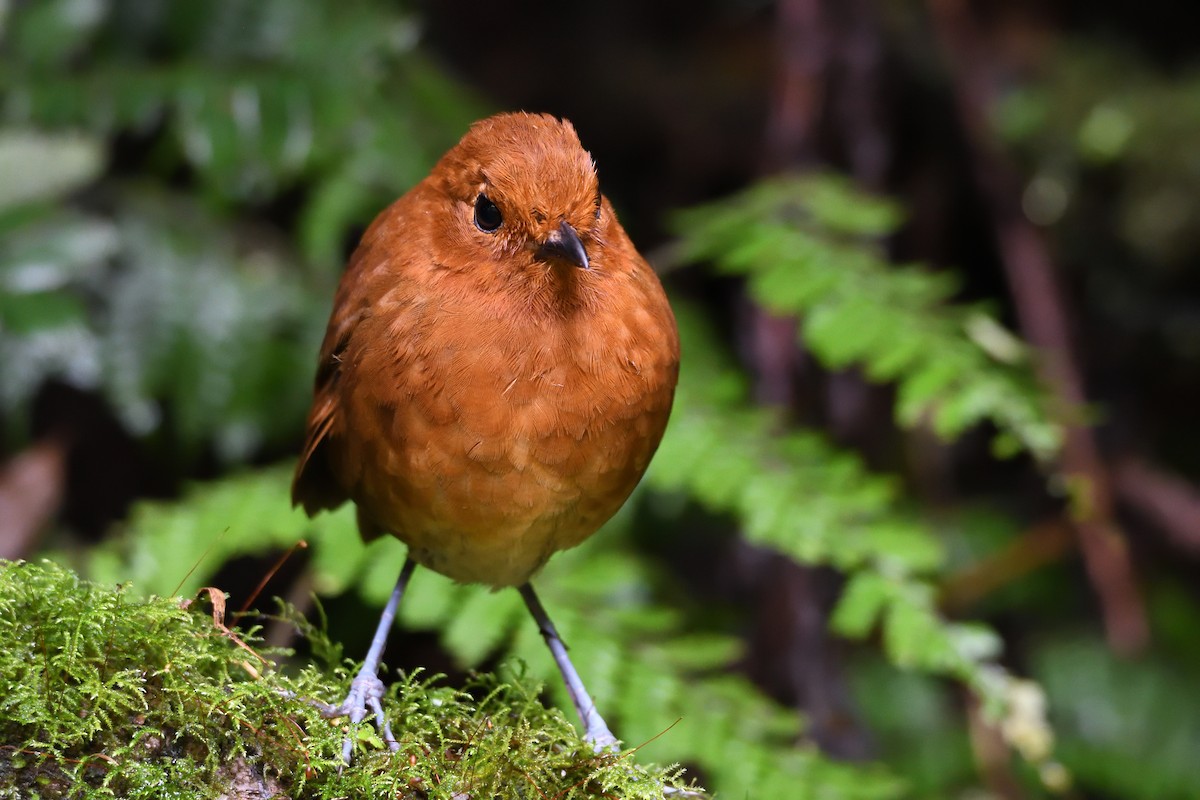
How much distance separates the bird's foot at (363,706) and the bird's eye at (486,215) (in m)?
0.81

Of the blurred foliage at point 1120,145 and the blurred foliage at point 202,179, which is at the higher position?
the blurred foliage at point 1120,145

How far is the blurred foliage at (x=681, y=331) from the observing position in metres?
3.08

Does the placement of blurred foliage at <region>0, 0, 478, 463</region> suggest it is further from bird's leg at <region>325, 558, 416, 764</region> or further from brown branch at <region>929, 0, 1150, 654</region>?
brown branch at <region>929, 0, 1150, 654</region>

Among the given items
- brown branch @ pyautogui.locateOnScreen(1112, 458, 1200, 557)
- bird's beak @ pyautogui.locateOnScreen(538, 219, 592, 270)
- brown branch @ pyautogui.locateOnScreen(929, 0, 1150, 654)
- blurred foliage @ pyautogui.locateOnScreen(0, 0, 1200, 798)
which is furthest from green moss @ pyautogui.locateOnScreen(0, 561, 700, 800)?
brown branch @ pyautogui.locateOnScreen(1112, 458, 1200, 557)

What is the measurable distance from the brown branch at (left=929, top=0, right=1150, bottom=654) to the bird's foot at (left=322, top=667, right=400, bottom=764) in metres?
2.12

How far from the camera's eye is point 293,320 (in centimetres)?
408

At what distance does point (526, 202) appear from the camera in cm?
218

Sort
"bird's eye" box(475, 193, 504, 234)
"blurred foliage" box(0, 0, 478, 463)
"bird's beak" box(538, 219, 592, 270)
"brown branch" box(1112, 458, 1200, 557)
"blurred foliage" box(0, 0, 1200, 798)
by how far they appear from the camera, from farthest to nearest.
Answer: "brown branch" box(1112, 458, 1200, 557)
"blurred foliage" box(0, 0, 478, 463)
"blurred foliage" box(0, 0, 1200, 798)
"bird's eye" box(475, 193, 504, 234)
"bird's beak" box(538, 219, 592, 270)

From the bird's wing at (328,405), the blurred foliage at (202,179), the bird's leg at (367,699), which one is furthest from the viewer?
the blurred foliage at (202,179)

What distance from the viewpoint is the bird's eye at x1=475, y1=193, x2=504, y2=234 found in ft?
7.37

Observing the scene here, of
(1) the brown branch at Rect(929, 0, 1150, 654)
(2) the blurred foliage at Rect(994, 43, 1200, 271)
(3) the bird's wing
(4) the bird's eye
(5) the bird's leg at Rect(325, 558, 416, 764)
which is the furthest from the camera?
(2) the blurred foliage at Rect(994, 43, 1200, 271)

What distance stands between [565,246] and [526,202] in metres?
0.12

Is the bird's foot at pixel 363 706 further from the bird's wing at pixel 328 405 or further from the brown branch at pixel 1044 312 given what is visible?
the brown branch at pixel 1044 312

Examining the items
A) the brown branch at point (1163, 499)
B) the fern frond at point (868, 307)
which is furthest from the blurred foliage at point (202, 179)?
the brown branch at point (1163, 499)
